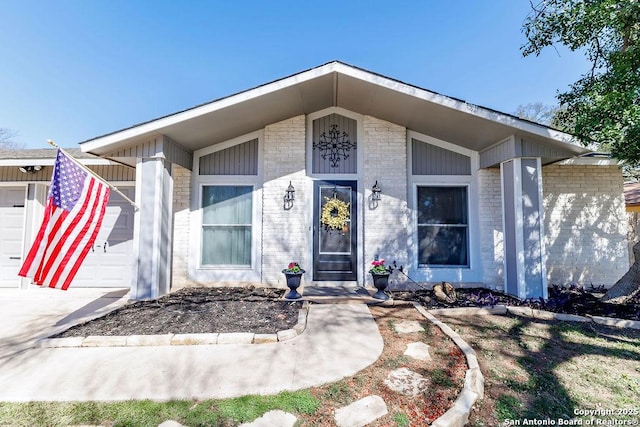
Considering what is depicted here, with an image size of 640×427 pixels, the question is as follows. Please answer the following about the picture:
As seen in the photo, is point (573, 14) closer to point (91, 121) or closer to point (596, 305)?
point (596, 305)

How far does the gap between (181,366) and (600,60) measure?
25.3 ft

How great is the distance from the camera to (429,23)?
938 cm

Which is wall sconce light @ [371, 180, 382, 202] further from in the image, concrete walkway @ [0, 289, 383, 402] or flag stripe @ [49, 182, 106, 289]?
flag stripe @ [49, 182, 106, 289]

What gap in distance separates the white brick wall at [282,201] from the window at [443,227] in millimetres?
2494

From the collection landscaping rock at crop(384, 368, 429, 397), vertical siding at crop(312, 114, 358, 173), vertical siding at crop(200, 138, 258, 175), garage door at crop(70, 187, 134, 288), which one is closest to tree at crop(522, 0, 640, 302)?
vertical siding at crop(312, 114, 358, 173)

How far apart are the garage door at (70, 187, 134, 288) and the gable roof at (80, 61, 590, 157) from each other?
6.01 feet

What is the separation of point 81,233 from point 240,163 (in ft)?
10.3

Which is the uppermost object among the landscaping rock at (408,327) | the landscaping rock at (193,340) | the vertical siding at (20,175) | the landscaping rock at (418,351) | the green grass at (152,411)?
the vertical siding at (20,175)

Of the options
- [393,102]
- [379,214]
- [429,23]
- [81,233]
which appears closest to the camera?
[81,233]

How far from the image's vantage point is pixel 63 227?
3957 mm

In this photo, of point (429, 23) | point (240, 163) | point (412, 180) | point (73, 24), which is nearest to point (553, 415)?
point (412, 180)

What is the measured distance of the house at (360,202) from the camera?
6082mm

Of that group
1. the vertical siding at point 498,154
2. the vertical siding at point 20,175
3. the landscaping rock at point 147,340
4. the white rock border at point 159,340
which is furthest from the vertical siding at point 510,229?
the vertical siding at point 20,175

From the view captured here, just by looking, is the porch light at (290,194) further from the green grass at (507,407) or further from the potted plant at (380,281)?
the green grass at (507,407)
